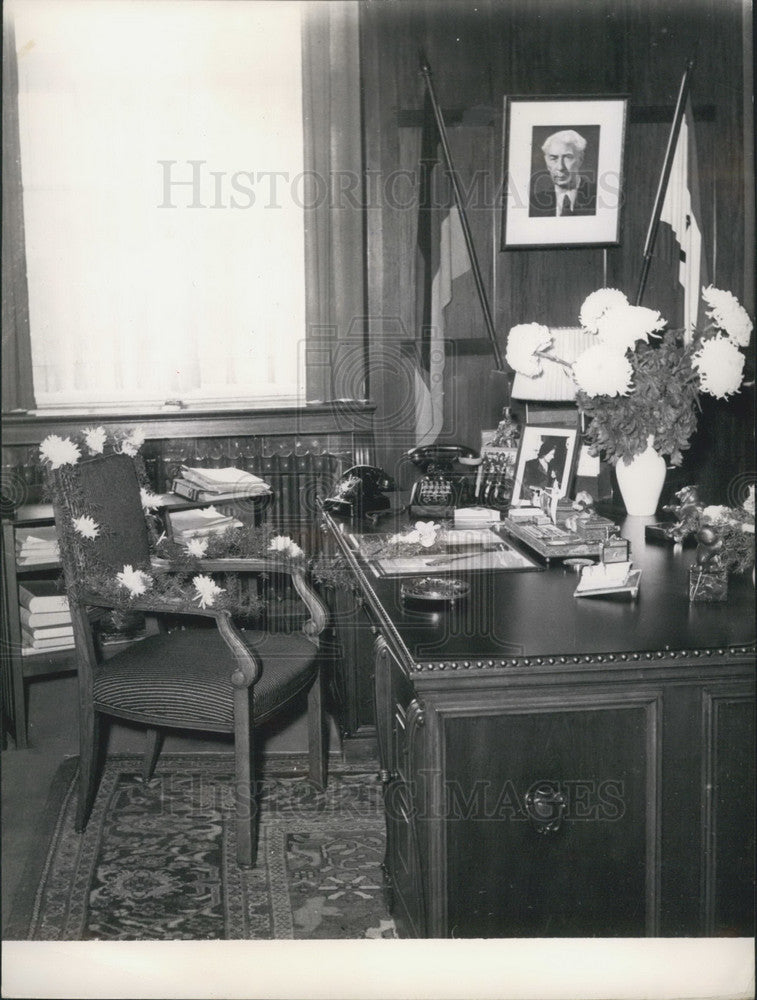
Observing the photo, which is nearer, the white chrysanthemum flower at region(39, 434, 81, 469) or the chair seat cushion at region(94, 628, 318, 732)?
the chair seat cushion at region(94, 628, 318, 732)

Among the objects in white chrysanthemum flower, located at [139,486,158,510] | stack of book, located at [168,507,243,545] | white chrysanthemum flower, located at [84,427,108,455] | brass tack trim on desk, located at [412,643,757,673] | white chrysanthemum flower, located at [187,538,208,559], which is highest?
white chrysanthemum flower, located at [84,427,108,455]

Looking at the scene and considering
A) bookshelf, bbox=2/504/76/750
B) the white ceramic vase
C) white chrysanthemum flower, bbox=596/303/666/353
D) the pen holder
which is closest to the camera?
the pen holder

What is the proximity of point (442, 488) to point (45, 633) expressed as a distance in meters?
A: 1.65

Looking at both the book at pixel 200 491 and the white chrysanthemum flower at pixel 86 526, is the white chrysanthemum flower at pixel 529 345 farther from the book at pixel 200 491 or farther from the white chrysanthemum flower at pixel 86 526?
the white chrysanthemum flower at pixel 86 526

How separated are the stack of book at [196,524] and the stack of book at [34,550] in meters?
0.45

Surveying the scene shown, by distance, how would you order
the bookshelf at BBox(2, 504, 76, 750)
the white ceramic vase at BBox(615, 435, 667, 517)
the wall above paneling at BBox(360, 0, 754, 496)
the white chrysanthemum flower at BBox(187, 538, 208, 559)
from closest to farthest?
the white ceramic vase at BBox(615, 435, 667, 517) < the white chrysanthemum flower at BBox(187, 538, 208, 559) < the bookshelf at BBox(2, 504, 76, 750) < the wall above paneling at BBox(360, 0, 754, 496)

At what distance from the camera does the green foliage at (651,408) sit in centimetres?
287

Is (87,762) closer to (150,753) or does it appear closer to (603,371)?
(150,753)

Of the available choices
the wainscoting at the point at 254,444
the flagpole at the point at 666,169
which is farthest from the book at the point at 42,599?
the flagpole at the point at 666,169

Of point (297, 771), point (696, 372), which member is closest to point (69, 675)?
point (297, 771)

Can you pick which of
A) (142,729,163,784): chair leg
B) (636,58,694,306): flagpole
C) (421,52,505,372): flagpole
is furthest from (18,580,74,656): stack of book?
(636,58,694,306): flagpole

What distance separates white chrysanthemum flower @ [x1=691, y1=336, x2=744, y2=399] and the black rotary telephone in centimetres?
87

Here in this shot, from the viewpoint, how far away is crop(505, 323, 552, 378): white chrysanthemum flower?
10.3ft

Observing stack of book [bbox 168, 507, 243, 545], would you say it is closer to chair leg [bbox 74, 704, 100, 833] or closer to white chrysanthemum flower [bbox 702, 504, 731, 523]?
chair leg [bbox 74, 704, 100, 833]
